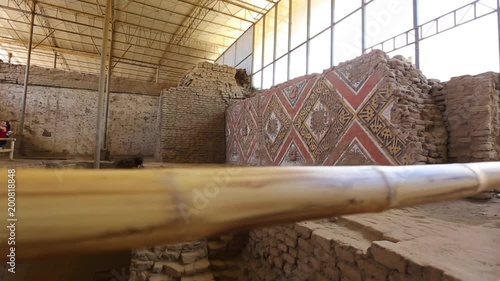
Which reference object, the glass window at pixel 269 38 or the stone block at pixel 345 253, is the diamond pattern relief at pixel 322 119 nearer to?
the stone block at pixel 345 253

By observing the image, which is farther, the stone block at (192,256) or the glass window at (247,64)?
the glass window at (247,64)

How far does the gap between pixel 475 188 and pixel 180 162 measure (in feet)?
29.4

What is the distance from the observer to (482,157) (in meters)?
3.76

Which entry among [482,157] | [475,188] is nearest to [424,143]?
[482,157]

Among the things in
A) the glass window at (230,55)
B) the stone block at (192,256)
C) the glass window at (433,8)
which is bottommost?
the stone block at (192,256)

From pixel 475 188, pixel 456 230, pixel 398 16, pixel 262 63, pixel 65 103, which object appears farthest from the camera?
pixel 262 63

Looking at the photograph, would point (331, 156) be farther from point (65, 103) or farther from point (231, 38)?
point (231, 38)

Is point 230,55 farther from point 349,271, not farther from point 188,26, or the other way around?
point 349,271

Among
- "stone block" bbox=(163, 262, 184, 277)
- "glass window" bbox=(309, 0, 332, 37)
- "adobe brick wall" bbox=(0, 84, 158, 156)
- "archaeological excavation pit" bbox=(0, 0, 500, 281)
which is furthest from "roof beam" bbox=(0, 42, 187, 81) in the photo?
"stone block" bbox=(163, 262, 184, 277)

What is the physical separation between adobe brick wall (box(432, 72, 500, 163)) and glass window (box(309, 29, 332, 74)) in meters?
4.80

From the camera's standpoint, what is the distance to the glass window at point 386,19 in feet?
21.0

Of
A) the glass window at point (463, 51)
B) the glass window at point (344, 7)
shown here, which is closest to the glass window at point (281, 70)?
the glass window at point (344, 7)

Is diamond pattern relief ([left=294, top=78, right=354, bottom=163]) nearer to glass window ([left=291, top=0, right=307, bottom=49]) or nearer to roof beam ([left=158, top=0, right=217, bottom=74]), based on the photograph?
glass window ([left=291, top=0, right=307, bottom=49])

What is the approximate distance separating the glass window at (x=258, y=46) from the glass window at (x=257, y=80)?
0.97ft
